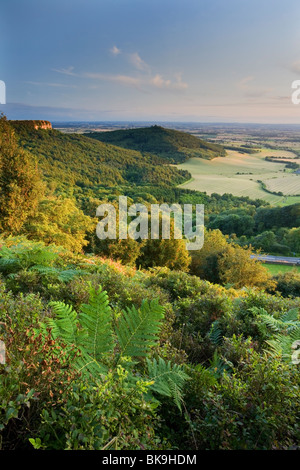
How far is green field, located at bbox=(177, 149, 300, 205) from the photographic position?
74875 mm

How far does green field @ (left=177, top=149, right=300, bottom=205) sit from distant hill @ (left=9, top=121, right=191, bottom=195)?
816 centimetres

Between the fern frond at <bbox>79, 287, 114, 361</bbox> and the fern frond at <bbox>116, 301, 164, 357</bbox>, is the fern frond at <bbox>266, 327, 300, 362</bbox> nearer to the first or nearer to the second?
the fern frond at <bbox>116, 301, 164, 357</bbox>

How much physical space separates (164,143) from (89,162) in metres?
44.9

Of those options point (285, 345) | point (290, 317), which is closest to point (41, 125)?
point (290, 317)

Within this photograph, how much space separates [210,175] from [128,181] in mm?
31441

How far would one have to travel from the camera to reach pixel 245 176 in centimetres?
8919

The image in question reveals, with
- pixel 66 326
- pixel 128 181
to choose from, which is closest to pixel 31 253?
pixel 66 326

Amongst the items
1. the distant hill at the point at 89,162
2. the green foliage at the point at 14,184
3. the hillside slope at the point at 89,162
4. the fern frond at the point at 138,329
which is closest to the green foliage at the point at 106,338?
the fern frond at the point at 138,329

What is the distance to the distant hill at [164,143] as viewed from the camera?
102 meters

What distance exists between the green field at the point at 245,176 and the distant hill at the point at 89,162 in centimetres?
816

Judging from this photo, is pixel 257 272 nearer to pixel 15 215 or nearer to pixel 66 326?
pixel 15 215

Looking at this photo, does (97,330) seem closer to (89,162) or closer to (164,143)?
(89,162)

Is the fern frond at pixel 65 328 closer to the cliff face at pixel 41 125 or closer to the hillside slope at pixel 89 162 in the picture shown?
the hillside slope at pixel 89 162

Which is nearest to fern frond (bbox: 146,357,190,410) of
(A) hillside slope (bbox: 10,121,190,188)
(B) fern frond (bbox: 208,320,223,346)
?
(B) fern frond (bbox: 208,320,223,346)
